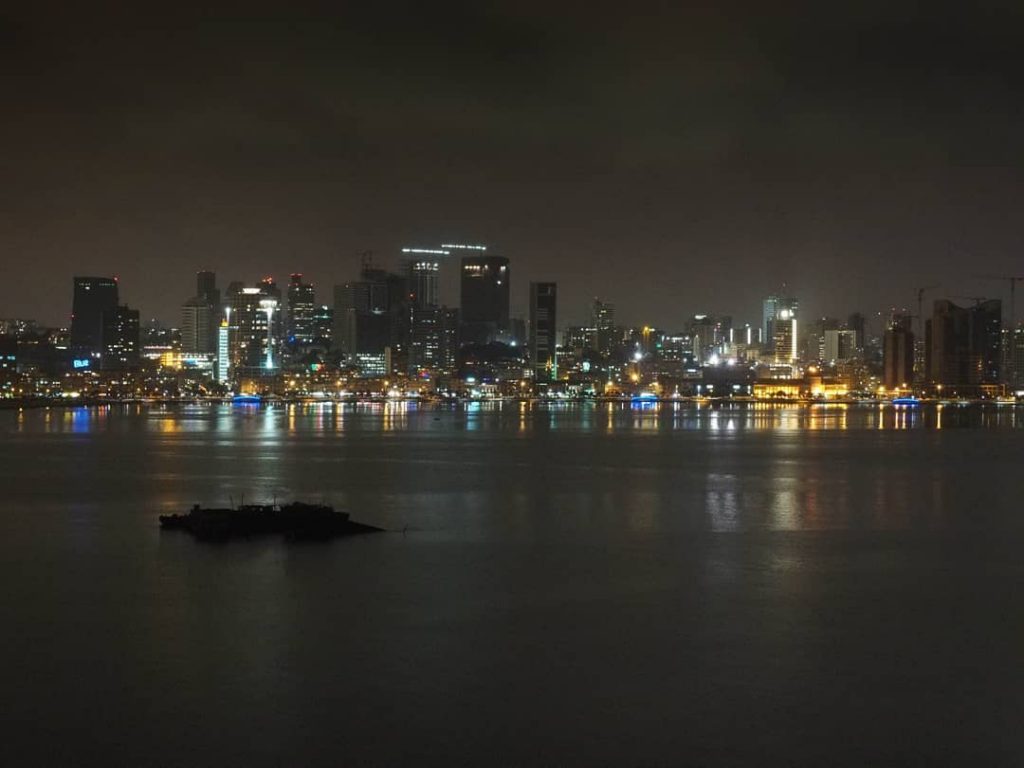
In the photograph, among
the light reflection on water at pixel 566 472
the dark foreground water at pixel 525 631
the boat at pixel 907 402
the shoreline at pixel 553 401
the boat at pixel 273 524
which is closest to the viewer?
the dark foreground water at pixel 525 631

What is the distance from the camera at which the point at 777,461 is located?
38438 millimetres

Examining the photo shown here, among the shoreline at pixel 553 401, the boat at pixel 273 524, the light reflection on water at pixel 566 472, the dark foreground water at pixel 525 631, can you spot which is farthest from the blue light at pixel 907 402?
the boat at pixel 273 524

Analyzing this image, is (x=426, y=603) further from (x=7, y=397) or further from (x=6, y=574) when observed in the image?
(x=7, y=397)

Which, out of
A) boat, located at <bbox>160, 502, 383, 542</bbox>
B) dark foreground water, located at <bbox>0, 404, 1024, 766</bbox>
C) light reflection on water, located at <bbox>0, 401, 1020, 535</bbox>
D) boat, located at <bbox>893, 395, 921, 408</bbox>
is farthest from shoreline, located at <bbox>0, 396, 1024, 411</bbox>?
boat, located at <bbox>160, 502, 383, 542</bbox>

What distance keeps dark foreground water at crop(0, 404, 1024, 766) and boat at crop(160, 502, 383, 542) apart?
510mm

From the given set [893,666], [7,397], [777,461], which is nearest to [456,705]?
[893,666]

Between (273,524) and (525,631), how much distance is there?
7543 millimetres

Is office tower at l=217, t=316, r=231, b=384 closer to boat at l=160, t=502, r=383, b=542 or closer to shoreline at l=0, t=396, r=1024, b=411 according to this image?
shoreline at l=0, t=396, r=1024, b=411

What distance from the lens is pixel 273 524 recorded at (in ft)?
63.0

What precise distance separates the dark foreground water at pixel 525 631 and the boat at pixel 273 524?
510 mm

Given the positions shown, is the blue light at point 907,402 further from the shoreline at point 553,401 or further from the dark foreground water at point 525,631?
the dark foreground water at point 525,631

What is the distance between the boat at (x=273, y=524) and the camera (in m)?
18.8

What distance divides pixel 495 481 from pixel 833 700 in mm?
20223

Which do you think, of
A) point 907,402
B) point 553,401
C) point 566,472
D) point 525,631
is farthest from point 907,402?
point 525,631
